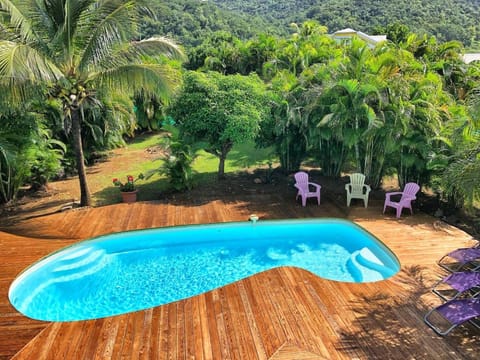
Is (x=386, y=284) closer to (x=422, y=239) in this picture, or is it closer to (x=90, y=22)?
(x=422, y=239)

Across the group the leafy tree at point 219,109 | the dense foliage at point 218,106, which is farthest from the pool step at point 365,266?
the leafy tree at point 219,109

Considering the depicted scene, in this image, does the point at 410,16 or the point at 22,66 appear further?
the point at 410,16

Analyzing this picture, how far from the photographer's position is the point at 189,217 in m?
9.34

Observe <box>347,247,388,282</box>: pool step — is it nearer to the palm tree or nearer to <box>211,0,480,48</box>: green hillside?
the palm tree

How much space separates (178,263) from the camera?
7.83m

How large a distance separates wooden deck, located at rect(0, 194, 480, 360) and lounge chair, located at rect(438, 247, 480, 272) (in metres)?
0.21

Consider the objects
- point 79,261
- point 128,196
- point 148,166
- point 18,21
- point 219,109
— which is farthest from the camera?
point 148,166

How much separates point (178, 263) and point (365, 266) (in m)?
3.90

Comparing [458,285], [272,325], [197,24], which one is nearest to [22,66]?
[272,325]

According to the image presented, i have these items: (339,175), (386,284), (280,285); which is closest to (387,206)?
(339,175)

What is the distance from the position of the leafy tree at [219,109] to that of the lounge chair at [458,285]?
20.3ft

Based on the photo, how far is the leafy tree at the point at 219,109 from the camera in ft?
34.3

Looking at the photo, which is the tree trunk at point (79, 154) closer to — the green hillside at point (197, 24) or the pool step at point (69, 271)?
the pool step at point (69, 271)

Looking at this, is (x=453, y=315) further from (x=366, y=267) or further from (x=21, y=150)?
(x=21, y=150)
